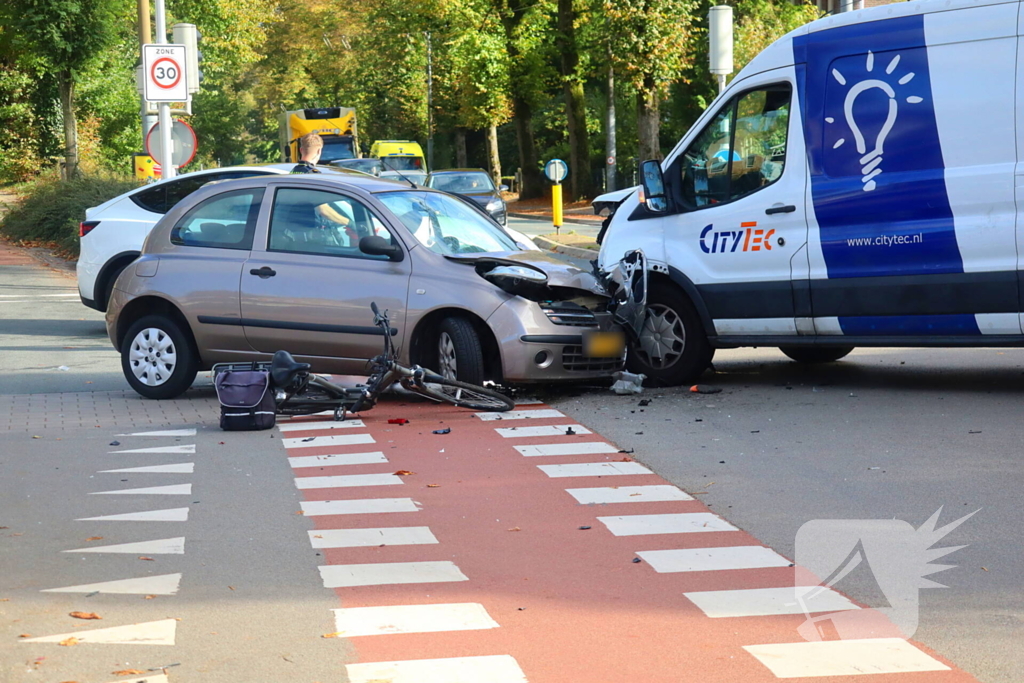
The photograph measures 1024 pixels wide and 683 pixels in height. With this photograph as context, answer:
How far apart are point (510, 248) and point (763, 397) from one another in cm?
231

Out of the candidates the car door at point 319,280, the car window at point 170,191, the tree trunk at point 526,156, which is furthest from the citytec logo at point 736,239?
the tree trunk at point 526,156

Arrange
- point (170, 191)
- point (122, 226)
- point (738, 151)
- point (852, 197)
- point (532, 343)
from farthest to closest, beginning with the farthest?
point (170, 191), point (122, 226), point (738, 151), point (532, 343), point (852, 197)

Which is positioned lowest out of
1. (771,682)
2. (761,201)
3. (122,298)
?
(771,682)

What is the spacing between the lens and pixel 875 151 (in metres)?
9.12

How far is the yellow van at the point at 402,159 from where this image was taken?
3658 cm

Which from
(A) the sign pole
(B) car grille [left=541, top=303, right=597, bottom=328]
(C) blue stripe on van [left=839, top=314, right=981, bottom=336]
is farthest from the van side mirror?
(A) the sign pole

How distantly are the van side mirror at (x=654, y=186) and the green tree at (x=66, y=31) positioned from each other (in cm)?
2532

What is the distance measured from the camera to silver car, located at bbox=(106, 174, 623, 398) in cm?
962

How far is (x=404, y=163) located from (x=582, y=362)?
3181cm

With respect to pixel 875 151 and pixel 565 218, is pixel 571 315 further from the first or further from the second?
pixel 565 218

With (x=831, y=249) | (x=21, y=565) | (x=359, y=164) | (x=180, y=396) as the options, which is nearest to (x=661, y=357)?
(x=831, y=249)

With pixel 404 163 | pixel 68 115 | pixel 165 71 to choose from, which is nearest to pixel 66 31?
pixel 68 115

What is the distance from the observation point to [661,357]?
10227 millimetres

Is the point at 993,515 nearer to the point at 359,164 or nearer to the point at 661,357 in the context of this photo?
the point at 661,357
